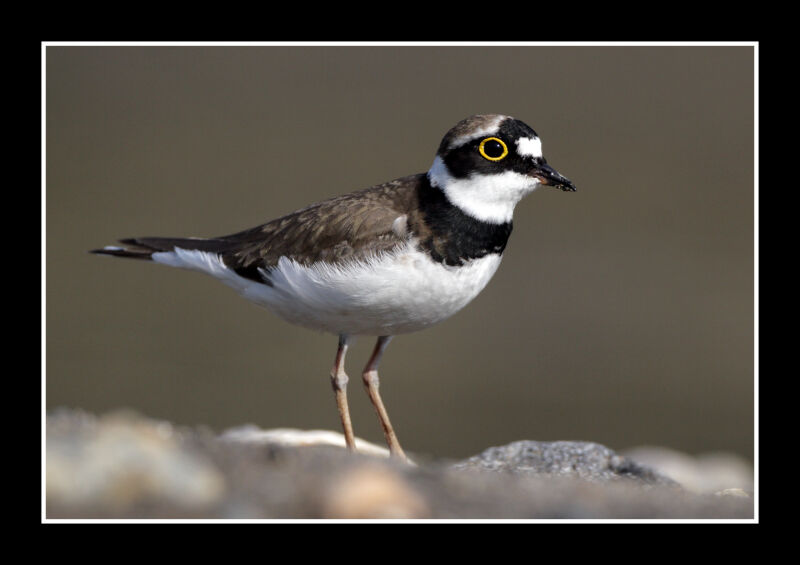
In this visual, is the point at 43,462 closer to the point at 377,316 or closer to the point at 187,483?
the point at 187,483

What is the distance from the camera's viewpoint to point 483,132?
15.5 ft

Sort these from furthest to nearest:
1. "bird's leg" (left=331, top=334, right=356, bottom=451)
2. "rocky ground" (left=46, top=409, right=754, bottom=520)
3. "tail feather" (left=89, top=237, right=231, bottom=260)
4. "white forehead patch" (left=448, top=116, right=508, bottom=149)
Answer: "tail feather" (left=89, top=237, right=231, bottom=260) < "bird's leg" (left=331, top=334, right=356, bottom=451) < "white forehead patch" (left=448, top=116, right=508, bottom=149) < "rocky ground" (left=46, top=409, right=754, bottom=520)

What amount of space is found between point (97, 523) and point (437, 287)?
6.69 feet

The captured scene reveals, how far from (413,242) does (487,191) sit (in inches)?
19.6

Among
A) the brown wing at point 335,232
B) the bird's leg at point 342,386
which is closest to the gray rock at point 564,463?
the bird's leg at point 342,386

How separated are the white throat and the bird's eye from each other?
0.10m

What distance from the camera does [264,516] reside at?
3535 millimetres

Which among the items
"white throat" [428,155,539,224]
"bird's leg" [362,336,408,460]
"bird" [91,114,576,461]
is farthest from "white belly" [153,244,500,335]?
"bird's leg" [362,336,408,460]

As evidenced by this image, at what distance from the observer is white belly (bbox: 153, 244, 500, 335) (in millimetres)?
4598

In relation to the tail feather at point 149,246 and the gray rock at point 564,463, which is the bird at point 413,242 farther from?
the gray rock at point 564,463

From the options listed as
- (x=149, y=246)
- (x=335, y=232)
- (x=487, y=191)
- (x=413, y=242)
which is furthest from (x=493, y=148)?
(x=149, y=246)

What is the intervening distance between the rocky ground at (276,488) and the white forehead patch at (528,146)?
1.73 meters

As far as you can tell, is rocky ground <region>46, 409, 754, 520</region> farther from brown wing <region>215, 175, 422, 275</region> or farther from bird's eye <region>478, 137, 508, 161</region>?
bird's eye <region>478, 137, 508, 161</region>

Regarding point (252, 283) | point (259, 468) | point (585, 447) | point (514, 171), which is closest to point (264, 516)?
point (259, 468)
